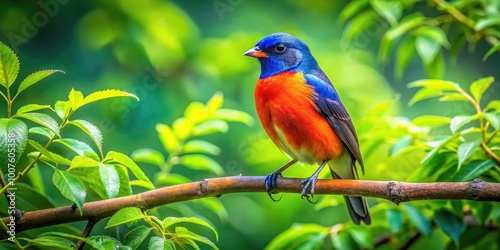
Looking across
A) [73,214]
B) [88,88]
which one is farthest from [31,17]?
[73,214]

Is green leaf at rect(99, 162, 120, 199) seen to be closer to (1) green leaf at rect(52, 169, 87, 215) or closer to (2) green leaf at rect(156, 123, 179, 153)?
(1) green leaf at rect(52, 169, 87, 215)

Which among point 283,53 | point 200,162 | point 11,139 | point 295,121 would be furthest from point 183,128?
point 11,139

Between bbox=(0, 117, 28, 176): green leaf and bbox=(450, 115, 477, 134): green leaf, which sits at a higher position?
bbox=(0, 117, 28, 176): green leaf

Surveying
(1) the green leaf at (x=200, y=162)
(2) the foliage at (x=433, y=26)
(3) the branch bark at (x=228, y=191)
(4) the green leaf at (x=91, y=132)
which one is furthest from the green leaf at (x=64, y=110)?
(2) the foliage at (x=433, y=26)

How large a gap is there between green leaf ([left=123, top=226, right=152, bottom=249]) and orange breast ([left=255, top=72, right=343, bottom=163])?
1394mm

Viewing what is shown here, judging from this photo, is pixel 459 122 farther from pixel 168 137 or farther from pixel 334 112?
pixel 168 137

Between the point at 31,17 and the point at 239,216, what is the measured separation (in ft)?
8.08

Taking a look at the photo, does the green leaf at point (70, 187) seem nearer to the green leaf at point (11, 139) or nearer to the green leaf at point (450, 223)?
the green leaf at point (11, 139)

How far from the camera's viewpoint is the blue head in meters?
3.74

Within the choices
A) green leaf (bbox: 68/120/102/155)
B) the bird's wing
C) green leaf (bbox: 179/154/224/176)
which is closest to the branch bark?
green leaf (bbox: 68/120/102/155)

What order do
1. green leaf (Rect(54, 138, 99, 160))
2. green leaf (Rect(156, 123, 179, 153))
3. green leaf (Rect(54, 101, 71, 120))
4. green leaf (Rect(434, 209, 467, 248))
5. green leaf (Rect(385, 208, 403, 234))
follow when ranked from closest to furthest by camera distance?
green leaf (Rect(54, 101, 71, 120)), green leaf (Rect(54, 138, 99, 160)), green leaf (Rect(434, 209, 467, 248)), green leaf (Rect(385, 208, 403, 234)), green leaf (Rect(156, 123, 179, 153))

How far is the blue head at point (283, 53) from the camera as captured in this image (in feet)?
12.3

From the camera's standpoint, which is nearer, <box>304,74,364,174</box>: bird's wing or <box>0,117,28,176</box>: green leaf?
<box>0,117,28,176</box>: green leaf

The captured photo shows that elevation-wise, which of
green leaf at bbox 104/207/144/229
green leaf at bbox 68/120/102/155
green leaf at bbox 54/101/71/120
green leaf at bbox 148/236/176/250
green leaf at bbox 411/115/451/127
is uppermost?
green leaf at bbox 54/101/71/120
